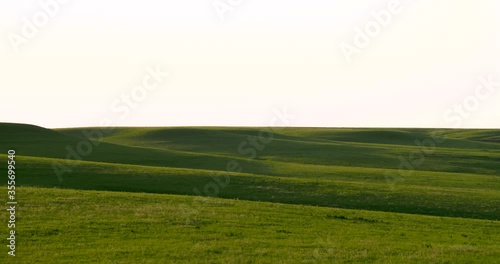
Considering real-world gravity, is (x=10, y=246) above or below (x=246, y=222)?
above

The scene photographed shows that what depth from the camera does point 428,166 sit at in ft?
241

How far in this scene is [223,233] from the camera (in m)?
26.8

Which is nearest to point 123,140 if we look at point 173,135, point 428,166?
point 173,135

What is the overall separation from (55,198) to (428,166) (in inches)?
2047

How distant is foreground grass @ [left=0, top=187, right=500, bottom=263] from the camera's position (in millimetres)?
22953

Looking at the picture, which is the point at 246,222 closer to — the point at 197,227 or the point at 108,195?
the point at 197,227
